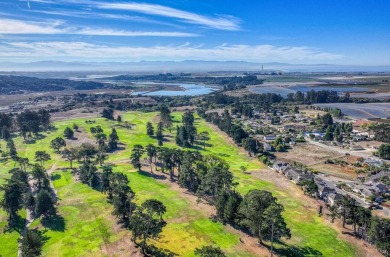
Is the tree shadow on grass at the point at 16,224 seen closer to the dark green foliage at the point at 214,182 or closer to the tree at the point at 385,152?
the dark green foliage at the point at 214,182

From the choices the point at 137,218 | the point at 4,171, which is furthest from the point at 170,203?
the point at 4,171

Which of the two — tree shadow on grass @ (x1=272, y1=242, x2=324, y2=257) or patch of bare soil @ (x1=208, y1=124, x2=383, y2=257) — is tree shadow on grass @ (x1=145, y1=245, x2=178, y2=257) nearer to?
patch of bare soil @ (x1=208, y1=124, x2=383, y2=257)

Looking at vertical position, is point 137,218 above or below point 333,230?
above

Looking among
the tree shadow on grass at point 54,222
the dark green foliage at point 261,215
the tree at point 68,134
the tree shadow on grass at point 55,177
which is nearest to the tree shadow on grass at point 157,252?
the dark green foliage at point 261,215

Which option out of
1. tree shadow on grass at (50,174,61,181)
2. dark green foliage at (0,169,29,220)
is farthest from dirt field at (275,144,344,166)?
dark green foliage at (0,169,29,220)

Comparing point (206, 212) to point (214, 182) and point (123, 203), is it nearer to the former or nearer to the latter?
point (214, 182)

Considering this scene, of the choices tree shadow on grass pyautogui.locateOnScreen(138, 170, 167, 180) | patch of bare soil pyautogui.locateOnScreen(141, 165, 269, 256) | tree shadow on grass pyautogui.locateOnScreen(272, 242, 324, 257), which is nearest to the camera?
tree shadow on grass pyautogui.locateOnScreen(272, 242, 324, 257)

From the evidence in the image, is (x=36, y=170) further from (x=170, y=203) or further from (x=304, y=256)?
(x=304, y=256)
